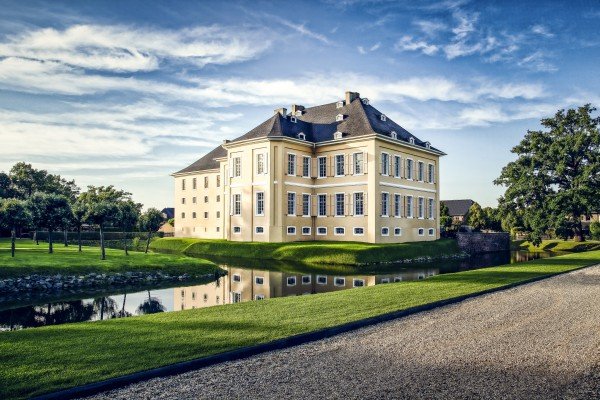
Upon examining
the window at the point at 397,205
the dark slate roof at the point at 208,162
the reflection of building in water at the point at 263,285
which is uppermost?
the dark slate roof at the point at 208,162

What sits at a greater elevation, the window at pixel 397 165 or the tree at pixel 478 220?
the window at pixel 397 165

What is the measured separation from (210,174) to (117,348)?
149ft

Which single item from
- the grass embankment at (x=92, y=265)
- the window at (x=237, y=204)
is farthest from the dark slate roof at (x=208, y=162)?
the grass embankment at (x=92, y=265)

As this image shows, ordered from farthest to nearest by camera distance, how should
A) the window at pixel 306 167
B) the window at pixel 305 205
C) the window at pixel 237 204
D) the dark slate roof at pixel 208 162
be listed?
the dark slate roof at pixel 208 162 < the window at pixel 237 204 < the window at pixel 306 167 < the window at pixel 305 205

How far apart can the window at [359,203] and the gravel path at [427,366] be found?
1034 inches

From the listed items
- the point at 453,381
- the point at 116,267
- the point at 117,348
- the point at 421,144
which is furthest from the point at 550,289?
the point at 421,144

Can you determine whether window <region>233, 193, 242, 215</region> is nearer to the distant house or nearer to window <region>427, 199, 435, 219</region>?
window <region>427, 199, 435, 219</region>

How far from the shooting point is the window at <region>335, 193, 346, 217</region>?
37906 millimetres

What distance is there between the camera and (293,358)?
7.27m

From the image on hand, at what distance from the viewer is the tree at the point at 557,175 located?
42.3m

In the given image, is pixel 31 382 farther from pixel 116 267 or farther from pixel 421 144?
pixel 421 144

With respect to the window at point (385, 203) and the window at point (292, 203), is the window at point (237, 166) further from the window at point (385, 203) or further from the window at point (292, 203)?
the window at point (385, 203)

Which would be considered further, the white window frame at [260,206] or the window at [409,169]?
the window at [409,169]

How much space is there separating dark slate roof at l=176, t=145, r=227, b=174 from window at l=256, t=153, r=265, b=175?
1490 cm
